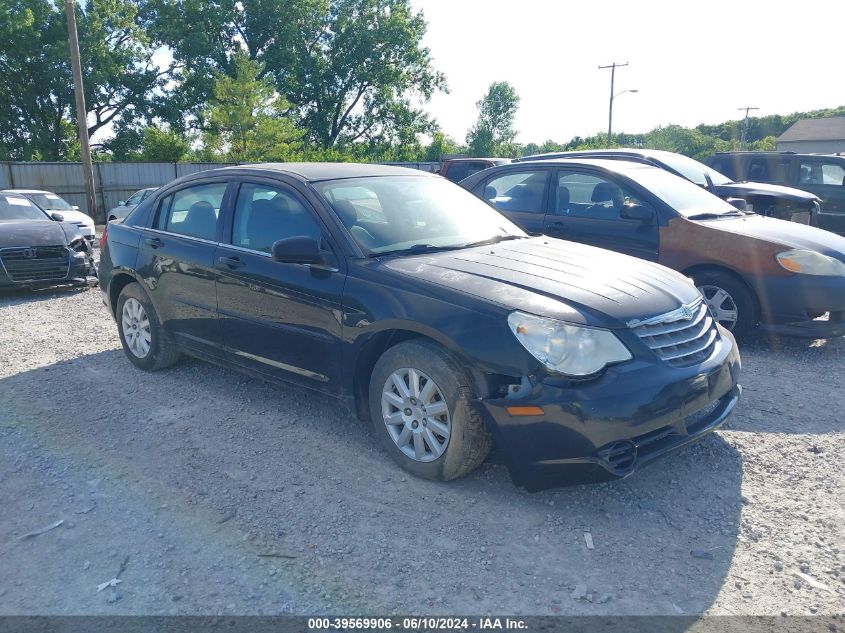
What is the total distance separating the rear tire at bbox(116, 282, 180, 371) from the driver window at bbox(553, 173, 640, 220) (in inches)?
159

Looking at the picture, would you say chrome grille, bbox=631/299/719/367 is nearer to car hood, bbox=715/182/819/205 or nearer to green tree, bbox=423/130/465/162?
car hood, bbox=715/182/819/205

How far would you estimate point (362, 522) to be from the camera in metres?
3.24

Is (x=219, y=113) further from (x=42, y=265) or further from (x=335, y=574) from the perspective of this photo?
(x=335, y=574)

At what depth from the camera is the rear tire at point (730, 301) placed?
590 cm

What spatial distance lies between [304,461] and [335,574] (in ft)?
3.74

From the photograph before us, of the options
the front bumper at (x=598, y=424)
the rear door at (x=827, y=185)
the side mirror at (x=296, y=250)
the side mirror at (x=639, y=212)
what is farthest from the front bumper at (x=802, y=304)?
the rear door at (x=827, y=185)

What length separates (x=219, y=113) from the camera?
96.3 ft

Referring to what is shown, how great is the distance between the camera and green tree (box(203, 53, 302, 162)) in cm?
2966

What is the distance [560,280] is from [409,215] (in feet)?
4.13

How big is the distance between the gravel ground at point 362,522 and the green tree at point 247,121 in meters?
27.2

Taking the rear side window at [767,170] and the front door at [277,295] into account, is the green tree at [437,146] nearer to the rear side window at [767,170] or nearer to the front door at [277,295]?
the rear side window at [767,170]

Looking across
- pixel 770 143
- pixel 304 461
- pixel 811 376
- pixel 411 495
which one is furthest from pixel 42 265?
pixel 770 143

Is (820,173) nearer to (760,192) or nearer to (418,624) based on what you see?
(760,192)

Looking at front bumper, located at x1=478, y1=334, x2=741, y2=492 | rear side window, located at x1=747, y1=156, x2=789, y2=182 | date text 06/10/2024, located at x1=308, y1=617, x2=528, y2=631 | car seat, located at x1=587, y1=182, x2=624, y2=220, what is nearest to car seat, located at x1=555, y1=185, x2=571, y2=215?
car seat, located at x1=587, y1=182, x2=624, y2=220
